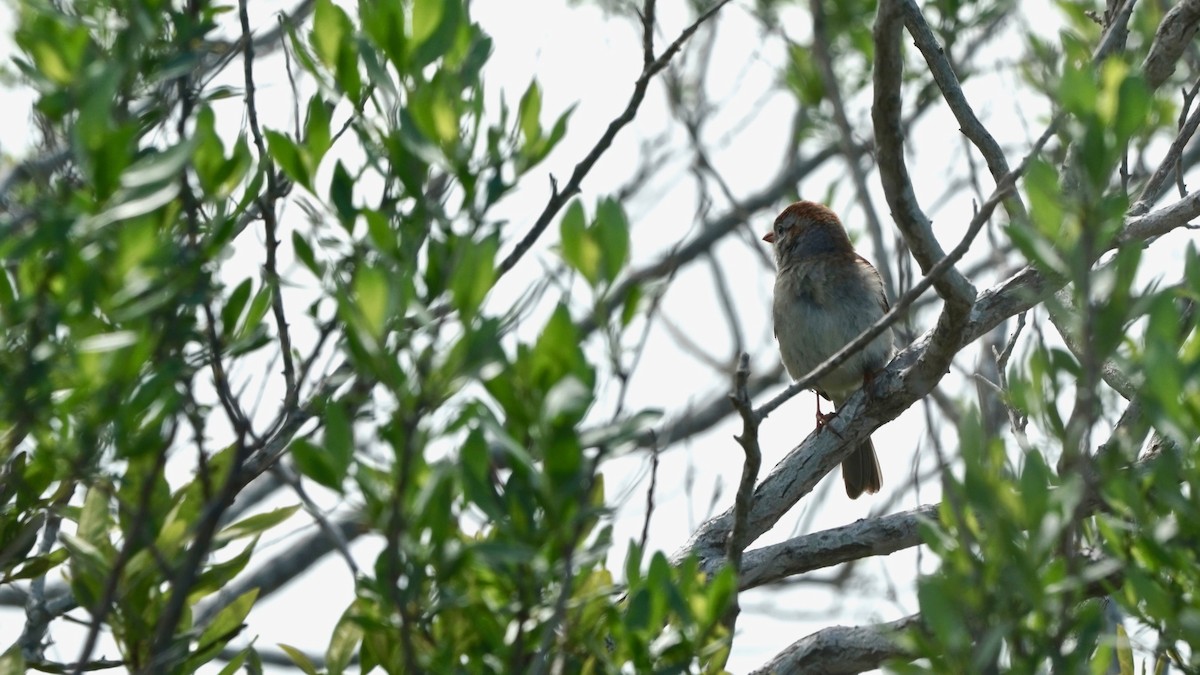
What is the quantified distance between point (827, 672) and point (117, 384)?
9.22ft

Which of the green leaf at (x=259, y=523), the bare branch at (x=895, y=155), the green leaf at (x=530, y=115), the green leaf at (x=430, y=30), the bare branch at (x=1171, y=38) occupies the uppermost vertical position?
the bare branch at (x=1171, y=38)

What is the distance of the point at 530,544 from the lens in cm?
210

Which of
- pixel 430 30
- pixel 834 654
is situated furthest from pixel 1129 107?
pixel 834 654

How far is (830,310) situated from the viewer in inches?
271

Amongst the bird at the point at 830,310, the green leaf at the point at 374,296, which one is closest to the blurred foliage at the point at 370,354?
the green leaf at the point at 374,296

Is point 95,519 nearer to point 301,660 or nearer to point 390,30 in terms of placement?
point 301,660

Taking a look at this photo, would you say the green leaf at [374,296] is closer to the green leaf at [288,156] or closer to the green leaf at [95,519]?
the green leaf at [288,156]

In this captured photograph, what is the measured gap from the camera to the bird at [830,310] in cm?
677

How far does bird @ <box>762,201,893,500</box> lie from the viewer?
677 cm

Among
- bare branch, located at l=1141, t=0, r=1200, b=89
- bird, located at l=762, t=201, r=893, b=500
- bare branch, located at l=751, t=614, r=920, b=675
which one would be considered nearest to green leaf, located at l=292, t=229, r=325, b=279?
bare branch, located at l=751, t=614, r=920, b=675

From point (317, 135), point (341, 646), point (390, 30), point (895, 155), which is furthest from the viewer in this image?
point (895, 155)

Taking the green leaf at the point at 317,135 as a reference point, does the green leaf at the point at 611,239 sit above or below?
below

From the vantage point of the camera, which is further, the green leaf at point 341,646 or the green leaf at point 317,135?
the green leaf at point 341,646

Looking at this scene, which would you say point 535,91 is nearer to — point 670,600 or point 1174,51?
point 670,600
